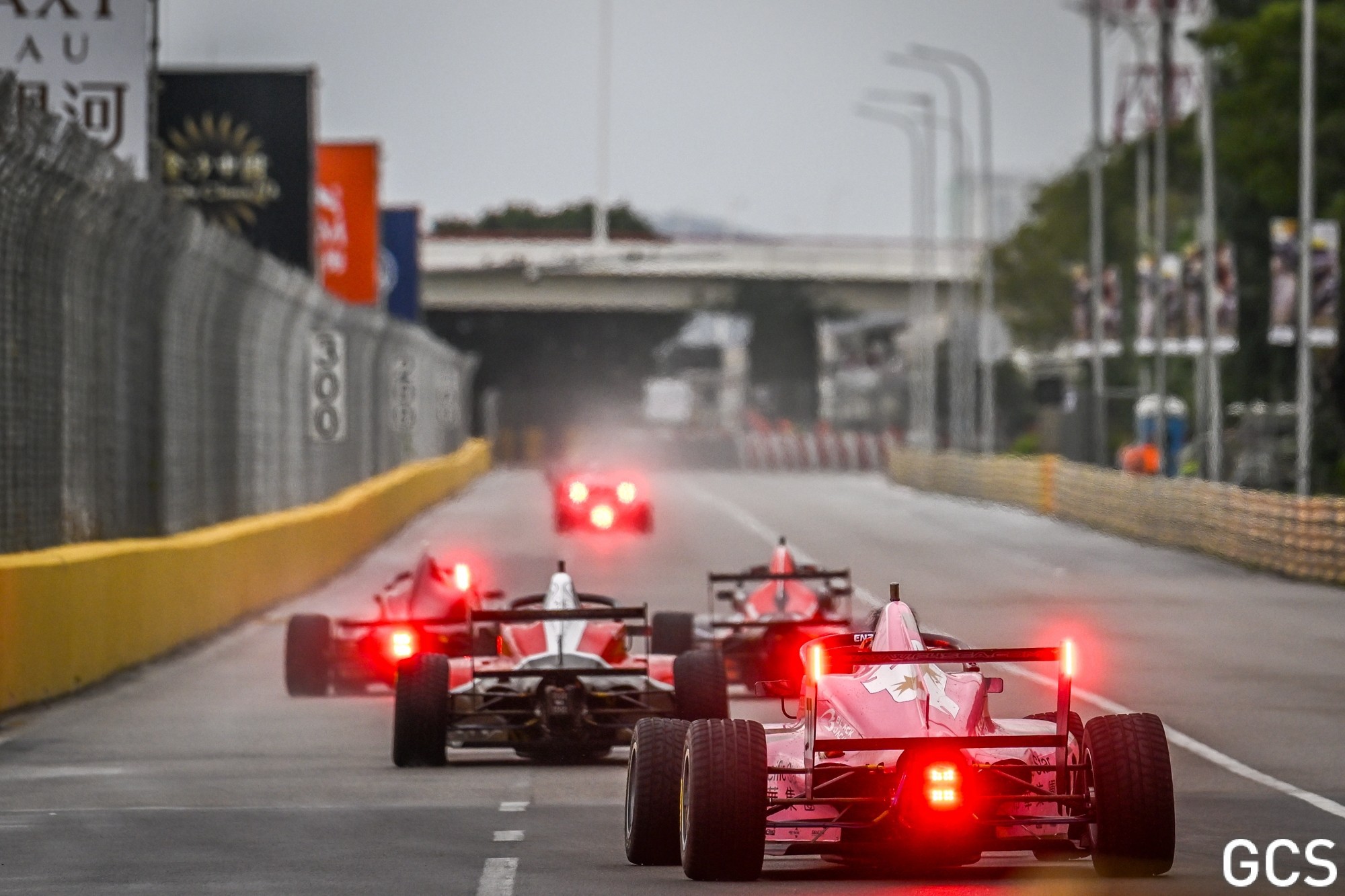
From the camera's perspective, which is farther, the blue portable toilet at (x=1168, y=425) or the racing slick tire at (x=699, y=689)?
the blue portable toilet at (x=1168, y=425)

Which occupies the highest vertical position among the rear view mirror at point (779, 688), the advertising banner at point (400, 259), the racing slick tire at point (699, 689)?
the advertising banner at point (400, 259)

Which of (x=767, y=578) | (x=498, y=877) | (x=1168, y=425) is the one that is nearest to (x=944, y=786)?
(x=498, y=877)

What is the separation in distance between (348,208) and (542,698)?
105 ft

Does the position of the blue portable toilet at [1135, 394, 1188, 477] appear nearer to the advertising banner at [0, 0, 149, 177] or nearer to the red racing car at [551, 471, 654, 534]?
the red racing car at [551, 471, 654, 534]

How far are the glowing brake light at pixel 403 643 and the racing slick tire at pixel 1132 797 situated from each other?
827 centimetres

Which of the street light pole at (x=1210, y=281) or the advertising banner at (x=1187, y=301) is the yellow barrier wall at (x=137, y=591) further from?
the advertising banner at (x=1187, y=301)

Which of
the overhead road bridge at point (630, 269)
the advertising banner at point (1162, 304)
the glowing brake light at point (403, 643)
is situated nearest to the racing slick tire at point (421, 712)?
the glowing brake light at point (403, 643)

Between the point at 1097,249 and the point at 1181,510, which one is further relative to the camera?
the point at 1097,249

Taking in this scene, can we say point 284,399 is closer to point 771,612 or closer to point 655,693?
point 771,612

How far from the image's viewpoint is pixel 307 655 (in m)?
16.9

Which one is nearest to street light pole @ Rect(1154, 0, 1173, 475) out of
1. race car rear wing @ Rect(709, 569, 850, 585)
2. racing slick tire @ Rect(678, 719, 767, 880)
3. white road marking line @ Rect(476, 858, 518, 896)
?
race car rear wing @ Rect(709, 569, 850, 585)

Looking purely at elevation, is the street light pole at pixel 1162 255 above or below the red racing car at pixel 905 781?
above

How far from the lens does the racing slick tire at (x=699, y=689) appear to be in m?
12.9

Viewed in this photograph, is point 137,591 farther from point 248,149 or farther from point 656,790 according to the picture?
point 248,149
